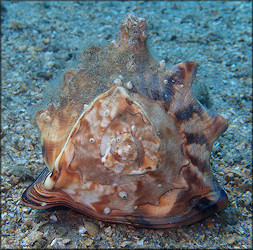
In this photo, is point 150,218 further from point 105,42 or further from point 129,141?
point 105,42

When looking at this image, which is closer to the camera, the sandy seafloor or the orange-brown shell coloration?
the orange-brown shell coloration

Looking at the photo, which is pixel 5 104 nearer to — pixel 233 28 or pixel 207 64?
pixel 207 64

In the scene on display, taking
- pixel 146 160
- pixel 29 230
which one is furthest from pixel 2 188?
pixel 146 160

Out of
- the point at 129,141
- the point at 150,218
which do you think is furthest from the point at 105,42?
the point at 150,218

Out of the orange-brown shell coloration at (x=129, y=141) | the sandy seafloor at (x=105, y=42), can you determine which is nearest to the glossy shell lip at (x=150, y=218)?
the orange-brown shell coloration at (x=129, y=141)

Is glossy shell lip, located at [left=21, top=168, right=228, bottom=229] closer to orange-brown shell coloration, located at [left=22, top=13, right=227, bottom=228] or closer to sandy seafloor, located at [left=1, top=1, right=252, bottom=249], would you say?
orange-brown shell coloration, located at [left=22, top=13, right=227, bottom=228]

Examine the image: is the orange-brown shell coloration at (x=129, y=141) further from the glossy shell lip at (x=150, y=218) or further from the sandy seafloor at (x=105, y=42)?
the sandy seafloor at (x=105, y=42)

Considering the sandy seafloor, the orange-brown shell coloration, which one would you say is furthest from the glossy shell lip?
the sandy seafloor

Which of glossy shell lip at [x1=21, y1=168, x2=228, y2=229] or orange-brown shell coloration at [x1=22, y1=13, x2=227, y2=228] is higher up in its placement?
orange-brown shell coloration at [x1=22, y1=13, x2=227, y2=228]
